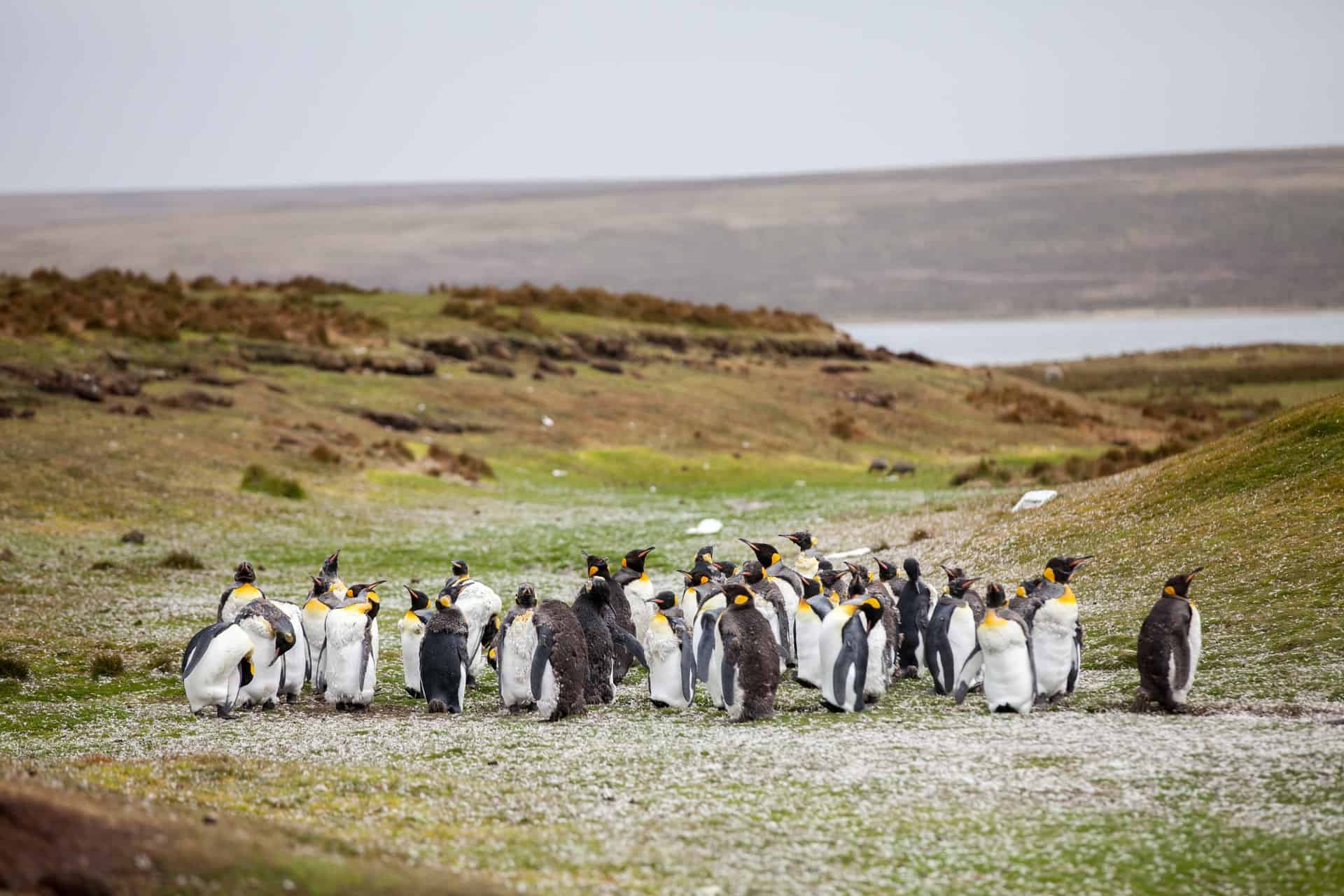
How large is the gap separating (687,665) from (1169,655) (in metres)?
4.31

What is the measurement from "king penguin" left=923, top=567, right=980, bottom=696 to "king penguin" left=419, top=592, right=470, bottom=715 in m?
4.52

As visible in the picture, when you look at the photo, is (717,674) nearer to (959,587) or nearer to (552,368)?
(959,587)

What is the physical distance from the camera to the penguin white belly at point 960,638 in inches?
492

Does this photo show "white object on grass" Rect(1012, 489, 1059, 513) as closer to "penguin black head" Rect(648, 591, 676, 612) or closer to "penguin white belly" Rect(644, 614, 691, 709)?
"penguin black head" Rect(648, 591, 676, 612)

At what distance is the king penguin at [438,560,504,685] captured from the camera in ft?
47.0

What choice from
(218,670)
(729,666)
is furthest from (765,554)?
(218,670)

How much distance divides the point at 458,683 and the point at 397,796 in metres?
3.71

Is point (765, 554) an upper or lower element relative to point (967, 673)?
upper

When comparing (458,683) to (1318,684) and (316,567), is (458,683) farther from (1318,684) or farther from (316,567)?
(316,567)

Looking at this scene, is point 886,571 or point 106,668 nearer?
point 106,668

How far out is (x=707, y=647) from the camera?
12.7m

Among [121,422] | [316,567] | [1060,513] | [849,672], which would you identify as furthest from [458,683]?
[121,422]

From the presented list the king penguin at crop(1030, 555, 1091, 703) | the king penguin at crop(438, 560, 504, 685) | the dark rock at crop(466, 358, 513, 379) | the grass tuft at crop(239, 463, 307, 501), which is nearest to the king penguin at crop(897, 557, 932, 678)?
the king penguin at crop(1030, 555, 1091, 703)

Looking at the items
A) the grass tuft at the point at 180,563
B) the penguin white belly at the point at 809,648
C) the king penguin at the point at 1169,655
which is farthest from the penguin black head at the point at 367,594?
the grass tuft at the point at 180,563
